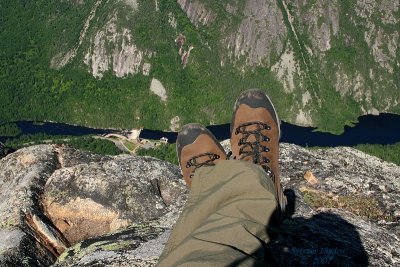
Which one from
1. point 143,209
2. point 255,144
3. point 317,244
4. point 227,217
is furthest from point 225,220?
point 143,209

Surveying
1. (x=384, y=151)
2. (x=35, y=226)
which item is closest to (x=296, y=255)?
(x=35, y=226)

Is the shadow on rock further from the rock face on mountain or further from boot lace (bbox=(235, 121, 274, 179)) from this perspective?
boot lace (bbox=(235, 121, 274, 179))

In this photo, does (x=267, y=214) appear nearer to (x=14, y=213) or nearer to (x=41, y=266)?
(x=41, y=266)

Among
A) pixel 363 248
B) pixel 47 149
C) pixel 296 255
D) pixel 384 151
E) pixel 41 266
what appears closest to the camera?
pixel 296 255

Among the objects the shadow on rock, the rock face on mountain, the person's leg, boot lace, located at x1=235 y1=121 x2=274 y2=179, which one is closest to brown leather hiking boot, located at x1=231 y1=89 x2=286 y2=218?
boot lace, located at x1=235 y1=121 x2=274 y2=179

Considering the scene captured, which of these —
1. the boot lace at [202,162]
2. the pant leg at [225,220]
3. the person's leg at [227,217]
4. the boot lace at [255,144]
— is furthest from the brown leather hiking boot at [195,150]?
the pant leg at [225,220]
